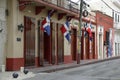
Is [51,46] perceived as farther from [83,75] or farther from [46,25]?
[83,75]

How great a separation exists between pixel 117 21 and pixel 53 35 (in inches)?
1240

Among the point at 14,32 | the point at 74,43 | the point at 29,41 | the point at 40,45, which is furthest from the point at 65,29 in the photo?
the point at 14,32

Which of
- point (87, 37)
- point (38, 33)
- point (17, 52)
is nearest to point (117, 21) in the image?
point (87, 37)

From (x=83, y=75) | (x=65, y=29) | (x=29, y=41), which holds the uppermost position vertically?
(x=65, y=29)

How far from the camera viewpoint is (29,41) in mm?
29641

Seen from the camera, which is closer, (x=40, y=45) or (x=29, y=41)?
(x=29, y=41)

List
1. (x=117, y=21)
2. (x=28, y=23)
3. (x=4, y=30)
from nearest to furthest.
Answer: (x=4, y=30)
(x=28, y=23)
(x=117, y=21)

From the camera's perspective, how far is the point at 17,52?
90.7 ft

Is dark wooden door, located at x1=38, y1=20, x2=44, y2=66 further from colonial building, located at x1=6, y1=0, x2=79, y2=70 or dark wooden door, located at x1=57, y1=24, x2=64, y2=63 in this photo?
dark wooden door, located at x1=57, y1=24, x2=64, y2=63

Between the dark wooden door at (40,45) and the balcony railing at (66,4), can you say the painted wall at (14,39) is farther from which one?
the balcony railing at (66,4)

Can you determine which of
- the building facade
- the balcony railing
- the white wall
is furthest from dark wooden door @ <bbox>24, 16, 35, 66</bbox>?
the building facade

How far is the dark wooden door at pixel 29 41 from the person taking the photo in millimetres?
29016

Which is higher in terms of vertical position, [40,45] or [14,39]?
[14,39]

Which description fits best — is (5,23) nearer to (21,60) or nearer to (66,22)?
(21,60)
